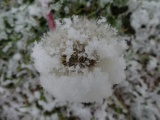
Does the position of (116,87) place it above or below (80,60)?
above

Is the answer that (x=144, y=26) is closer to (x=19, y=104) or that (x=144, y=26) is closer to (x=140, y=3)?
(x=140, y=3)

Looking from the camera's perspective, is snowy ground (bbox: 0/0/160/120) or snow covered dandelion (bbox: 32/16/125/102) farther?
snowy ground (bbox: 0/0/160/120)

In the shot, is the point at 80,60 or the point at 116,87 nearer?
the point at 80,60

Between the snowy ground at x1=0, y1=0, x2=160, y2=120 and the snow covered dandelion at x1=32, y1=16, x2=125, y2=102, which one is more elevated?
the snowy ground at x1=0, y1=0, x2=160, y2=120

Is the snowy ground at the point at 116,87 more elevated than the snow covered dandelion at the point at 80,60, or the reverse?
the snowy ground at the point at 116,87

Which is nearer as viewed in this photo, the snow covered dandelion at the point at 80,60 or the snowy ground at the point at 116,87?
the snow covered dandelion at the point at 80,60
